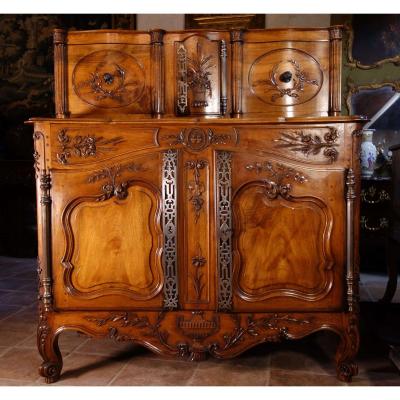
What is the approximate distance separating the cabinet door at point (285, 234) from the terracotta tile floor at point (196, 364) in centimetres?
40

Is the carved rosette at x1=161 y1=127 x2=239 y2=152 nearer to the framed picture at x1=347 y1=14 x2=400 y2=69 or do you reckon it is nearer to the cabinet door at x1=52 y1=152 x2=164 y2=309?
the cabinet door at x1=52 y1=152 x2=164 y2=309

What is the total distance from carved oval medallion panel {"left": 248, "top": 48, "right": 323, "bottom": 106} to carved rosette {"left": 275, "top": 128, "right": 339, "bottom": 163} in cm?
29

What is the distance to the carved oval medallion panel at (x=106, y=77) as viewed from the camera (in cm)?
253

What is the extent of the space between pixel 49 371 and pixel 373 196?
3.29 metres

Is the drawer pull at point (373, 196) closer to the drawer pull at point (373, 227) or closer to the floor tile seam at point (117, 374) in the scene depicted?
the drawer pull at point (373, 227)

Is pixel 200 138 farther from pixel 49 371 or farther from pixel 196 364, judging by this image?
pixel 49 371

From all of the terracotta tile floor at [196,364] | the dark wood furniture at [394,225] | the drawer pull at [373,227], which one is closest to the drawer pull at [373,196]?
the drawer pull at [373,227]

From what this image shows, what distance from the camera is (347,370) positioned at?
7.93ft

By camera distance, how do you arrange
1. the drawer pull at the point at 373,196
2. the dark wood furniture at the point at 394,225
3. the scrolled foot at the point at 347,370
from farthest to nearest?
the drawer pull at the point at 373,196, the dark wood furniture at the point at 394,225, the scrolled foot at the point at 347,370

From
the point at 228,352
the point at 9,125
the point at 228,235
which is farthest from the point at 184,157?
the point at 9,125

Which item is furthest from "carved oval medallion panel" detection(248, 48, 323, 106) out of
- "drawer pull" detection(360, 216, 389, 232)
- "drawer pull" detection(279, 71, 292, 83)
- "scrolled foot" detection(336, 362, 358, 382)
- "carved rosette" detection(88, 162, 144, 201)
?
"drawer pull" detection(360, 216, 389, 232)

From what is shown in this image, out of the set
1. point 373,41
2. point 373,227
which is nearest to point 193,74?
point 373,227

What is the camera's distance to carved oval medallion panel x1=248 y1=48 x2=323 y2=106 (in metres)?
2.50

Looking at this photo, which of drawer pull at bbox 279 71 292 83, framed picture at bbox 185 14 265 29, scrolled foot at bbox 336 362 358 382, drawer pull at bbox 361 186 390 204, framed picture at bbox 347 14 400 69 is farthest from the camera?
framed picture at bbox 185 14 265 29
